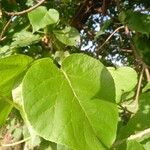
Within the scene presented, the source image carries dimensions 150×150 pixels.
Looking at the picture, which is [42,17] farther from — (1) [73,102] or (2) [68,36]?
(1) [73,102]

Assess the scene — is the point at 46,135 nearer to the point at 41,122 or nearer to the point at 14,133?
the point at 41,122

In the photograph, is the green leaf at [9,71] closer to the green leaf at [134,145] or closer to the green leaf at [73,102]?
the green leaf at [73,102]

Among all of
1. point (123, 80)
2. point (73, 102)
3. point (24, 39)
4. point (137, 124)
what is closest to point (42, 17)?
point (24, 39)

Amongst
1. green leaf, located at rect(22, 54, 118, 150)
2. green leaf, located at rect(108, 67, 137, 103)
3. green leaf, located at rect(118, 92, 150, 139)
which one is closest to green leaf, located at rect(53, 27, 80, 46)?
green leaf, located at rect(108, 67, 137, 103)

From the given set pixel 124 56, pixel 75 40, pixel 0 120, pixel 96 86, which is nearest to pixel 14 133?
pixel 75 40

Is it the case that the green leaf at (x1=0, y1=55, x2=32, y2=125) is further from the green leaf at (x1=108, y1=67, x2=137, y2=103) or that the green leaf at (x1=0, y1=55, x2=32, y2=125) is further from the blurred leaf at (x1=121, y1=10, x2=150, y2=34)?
the blurred leaf at (x1=121, y1=10, x2=150, y2=34)

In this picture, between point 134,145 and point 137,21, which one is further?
point 137,21
